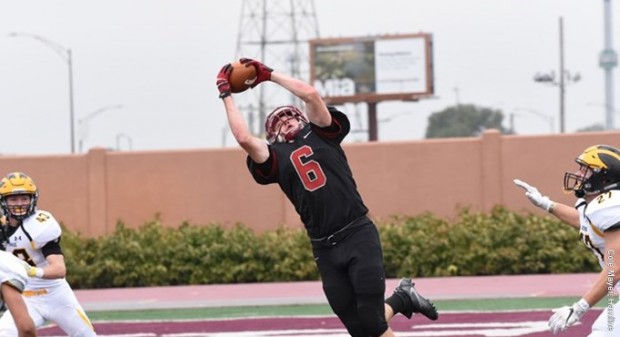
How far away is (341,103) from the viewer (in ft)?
151

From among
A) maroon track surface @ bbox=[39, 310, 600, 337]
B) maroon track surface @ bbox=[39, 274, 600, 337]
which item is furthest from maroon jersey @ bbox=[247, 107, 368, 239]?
maroon track surface @ bbox=[39, 310, 600, 337]

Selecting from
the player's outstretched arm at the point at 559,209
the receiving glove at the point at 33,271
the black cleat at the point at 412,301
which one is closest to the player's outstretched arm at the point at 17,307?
the receiving glove at the point at 33,271

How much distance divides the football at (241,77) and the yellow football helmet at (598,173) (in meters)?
2.17

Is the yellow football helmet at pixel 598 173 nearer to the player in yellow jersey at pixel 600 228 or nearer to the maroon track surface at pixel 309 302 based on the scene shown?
the player in yellow jersey at pixel 600 228

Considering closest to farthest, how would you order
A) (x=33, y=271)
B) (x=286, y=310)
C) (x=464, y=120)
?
(x=33, y=271) < (x=286, y=310) < (x=464, y=120)

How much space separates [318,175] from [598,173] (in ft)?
5.97

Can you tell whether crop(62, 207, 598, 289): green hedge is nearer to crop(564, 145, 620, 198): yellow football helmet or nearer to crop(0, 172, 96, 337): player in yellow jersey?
crop(0, 172, 96, 337): player in yellow jersey

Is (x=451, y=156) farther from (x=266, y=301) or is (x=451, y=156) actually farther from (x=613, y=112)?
(x=613, y=112)

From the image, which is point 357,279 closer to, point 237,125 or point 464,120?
point 237,125

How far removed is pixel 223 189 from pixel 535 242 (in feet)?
21.8

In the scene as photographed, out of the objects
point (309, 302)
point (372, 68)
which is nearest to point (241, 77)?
point (309, 302)

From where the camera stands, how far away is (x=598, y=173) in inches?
294

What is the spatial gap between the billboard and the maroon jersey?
37.3 m

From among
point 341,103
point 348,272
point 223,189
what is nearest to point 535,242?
point 223,189
